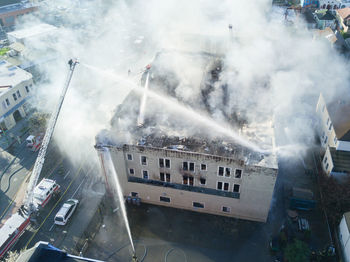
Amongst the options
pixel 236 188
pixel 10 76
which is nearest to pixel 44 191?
pixel 236 188

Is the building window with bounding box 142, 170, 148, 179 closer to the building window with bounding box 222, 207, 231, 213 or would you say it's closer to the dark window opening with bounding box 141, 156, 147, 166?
the dark window opening with bounding box 141, 156, 147, 166

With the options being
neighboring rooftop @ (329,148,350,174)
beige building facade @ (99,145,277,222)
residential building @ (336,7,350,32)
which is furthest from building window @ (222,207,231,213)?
residential building @ (336,7,350,32)

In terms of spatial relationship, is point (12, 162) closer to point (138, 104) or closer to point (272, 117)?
point (138, 104)

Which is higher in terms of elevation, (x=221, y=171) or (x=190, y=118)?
(x=190, y=118)

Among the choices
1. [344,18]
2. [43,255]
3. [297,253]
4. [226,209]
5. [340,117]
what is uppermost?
[344,18]

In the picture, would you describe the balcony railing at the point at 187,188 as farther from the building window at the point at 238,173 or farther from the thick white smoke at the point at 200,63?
the thick white smoke at the point at 200,63

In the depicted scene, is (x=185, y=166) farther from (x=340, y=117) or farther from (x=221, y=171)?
(x=340, y=117)

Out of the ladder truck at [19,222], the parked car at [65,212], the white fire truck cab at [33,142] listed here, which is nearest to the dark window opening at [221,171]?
the parked car at [65,212]
